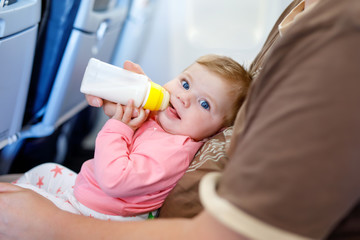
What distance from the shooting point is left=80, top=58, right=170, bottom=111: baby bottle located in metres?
0.95

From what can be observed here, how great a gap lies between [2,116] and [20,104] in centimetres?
10

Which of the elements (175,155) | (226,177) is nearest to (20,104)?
(175,155)

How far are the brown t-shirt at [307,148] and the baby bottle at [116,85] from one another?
0.49 meters

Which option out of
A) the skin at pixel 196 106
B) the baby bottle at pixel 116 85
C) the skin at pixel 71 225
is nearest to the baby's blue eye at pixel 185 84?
the skin at pixel 196 106

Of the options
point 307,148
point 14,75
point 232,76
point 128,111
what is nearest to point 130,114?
point 128,111

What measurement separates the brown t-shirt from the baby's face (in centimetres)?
54

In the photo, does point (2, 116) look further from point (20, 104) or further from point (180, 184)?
point (180, 184)

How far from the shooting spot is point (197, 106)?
1064 mm

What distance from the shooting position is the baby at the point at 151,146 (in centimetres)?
91

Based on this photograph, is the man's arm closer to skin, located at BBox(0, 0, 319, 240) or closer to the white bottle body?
skin, located at BBox(0, 0, 319, 240)

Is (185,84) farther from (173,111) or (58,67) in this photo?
(58,67)

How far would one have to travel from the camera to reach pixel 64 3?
1.29m

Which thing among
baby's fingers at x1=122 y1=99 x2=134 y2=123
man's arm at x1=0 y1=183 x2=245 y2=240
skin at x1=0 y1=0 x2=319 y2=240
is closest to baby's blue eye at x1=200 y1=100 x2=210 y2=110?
baby's fingers at x1=122 y1=99 x2=134 y2=123

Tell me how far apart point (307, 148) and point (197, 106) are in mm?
614
